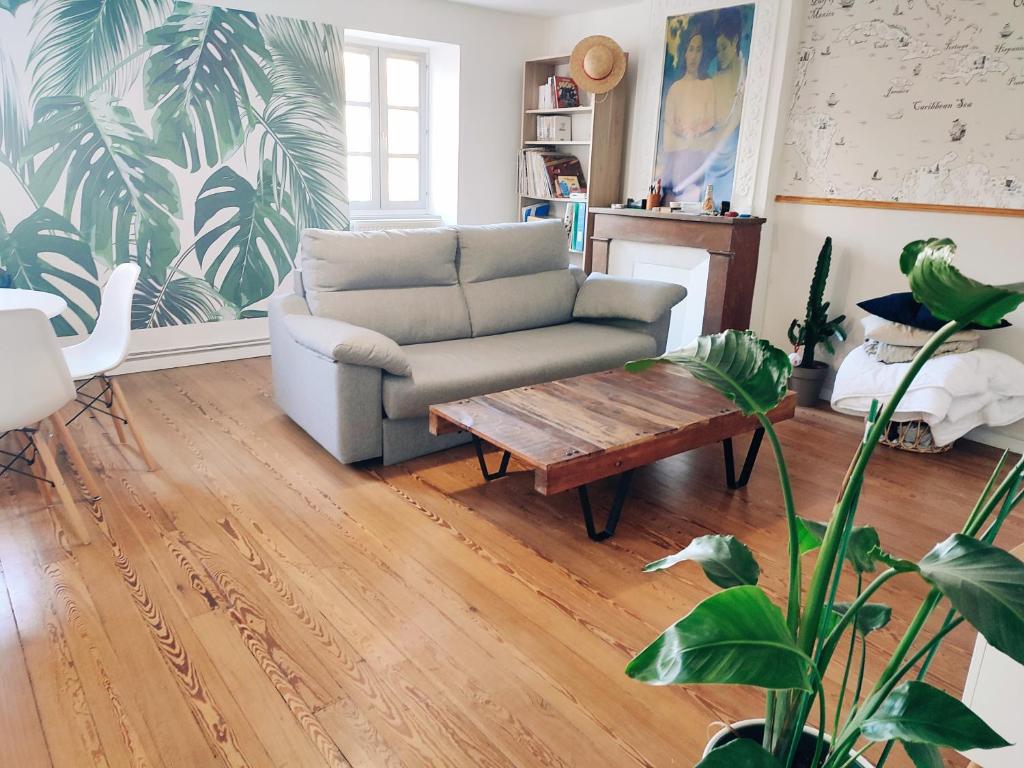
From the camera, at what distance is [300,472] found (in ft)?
9.41

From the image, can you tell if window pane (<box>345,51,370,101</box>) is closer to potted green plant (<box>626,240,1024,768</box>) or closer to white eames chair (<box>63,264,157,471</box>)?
white eames chair (<box>63,264,157,471</box>)

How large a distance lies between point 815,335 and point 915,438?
0.78 m

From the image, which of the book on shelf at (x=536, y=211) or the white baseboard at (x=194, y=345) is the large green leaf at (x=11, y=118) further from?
the book on shelf at (x=536, y=211)

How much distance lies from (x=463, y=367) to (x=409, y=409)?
328 mm

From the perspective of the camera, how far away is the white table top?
2.57 m

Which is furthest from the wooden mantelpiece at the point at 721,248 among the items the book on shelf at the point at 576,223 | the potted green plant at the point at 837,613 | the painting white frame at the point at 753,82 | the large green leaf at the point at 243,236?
the potted green plant at the point at 837,613

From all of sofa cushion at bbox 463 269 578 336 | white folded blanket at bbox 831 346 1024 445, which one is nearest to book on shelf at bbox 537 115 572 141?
sofa cushion at bbox 463 269 578 336

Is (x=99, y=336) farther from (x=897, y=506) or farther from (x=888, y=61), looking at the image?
(x=888, y=61)

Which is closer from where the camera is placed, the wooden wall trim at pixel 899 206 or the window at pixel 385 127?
the wooden wall trim at pixel 899 206

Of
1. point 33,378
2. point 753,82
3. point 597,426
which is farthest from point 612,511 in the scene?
point 753,82

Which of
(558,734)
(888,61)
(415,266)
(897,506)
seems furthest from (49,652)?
(888,61)

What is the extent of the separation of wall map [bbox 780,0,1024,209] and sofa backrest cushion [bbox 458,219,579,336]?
4.57 feet

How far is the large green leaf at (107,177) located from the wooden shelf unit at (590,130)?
256 cm

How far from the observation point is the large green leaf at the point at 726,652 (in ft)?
2.39
